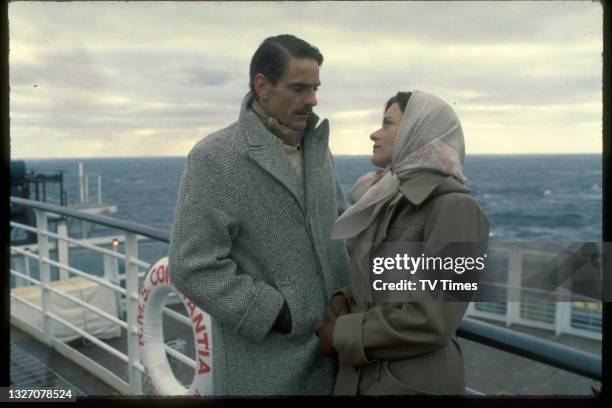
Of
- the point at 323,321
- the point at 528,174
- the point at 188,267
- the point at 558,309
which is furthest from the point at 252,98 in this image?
the point at 528,174

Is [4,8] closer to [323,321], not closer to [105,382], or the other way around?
[323,321]

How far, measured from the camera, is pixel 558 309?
8.56 meters

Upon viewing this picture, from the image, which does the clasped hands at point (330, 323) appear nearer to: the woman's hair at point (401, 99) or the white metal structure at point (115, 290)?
the white metal structure at point (115, 290)

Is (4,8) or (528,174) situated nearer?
(4,8)

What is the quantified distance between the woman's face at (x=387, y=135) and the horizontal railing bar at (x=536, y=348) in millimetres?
383

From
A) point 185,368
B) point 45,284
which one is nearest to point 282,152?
point 45,284

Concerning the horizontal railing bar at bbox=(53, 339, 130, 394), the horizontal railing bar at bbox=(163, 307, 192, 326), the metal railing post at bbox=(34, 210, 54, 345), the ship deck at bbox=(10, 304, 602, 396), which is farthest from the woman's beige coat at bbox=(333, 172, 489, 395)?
the metal railing post at bbox=(34, 210, 54, 345)

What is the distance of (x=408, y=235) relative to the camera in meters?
1.12

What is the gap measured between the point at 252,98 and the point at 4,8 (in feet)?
1.93

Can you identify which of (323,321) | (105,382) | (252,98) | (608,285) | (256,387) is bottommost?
(105,382)

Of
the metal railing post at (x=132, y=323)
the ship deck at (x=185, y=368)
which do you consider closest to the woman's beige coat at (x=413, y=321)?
the ship deck at (x=185, y=368)

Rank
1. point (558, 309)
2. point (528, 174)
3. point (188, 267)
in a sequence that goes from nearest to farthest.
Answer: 1. point (188, 267)
2. point (558, 309)
3. point (528, 174)

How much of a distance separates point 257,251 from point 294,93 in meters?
0.37

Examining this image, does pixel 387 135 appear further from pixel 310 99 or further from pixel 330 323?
pixel 330 323
